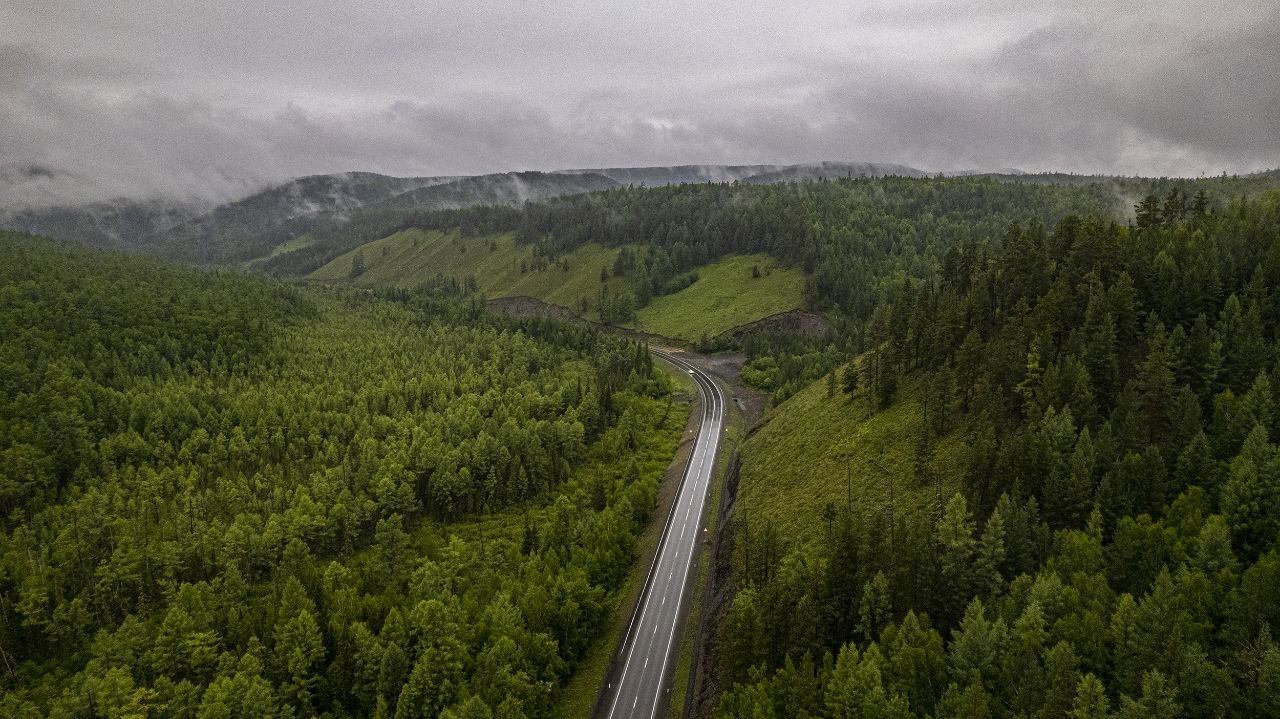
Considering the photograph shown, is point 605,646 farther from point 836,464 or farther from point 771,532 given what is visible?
point 836,464

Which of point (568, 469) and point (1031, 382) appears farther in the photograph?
point (568, 469)

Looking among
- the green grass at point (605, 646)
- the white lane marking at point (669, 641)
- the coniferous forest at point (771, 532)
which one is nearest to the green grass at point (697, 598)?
the white lane marking at point (669, 641)

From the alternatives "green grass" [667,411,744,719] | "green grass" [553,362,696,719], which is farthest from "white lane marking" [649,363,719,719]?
"green grass" [553,362,696,719]

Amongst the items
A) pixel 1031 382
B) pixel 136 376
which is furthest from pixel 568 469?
pixel 136 376

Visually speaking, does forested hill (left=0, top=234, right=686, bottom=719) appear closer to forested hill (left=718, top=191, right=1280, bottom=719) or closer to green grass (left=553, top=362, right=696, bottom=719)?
green grass (left=553, top=362, right=696, bottom=719)

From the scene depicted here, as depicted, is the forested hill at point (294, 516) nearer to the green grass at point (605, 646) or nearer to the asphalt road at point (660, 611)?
the green grass at point (605, 646)

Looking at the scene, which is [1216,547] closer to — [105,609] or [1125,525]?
[1125,525]
